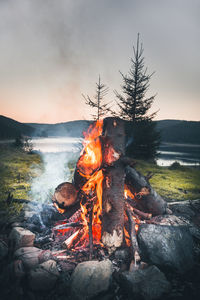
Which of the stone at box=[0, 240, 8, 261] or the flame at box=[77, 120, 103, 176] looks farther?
the flame at box=[77, 120, 103, 176]

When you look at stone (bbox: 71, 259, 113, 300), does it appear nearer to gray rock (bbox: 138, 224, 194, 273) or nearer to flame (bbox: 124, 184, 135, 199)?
gray rock (bbox: 138, 224, 194, 273)

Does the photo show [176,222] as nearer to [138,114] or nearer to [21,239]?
[21,239]

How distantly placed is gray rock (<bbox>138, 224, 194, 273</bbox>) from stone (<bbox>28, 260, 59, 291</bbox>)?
5.28 feet

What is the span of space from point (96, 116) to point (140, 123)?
5.27 metres

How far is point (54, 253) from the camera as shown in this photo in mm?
2979

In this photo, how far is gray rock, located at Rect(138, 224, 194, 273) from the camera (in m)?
2.83

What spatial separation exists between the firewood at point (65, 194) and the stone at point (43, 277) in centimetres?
126

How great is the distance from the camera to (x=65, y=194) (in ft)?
11.9

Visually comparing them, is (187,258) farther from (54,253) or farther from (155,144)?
(155,144)

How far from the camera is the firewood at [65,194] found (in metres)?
3.61

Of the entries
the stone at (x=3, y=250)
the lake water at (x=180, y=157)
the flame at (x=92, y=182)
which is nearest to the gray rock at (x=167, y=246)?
the flame at (x=92, y=182)

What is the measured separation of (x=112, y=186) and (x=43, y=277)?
176cm

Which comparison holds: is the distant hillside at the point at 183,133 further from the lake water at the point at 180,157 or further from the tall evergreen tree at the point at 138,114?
the tall evergreen tree at the point at 138,114

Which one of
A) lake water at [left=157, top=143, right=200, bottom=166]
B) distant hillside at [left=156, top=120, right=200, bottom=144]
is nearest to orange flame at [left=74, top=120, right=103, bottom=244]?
lake water at [left=157, top=143, right=200, bottom=166]
